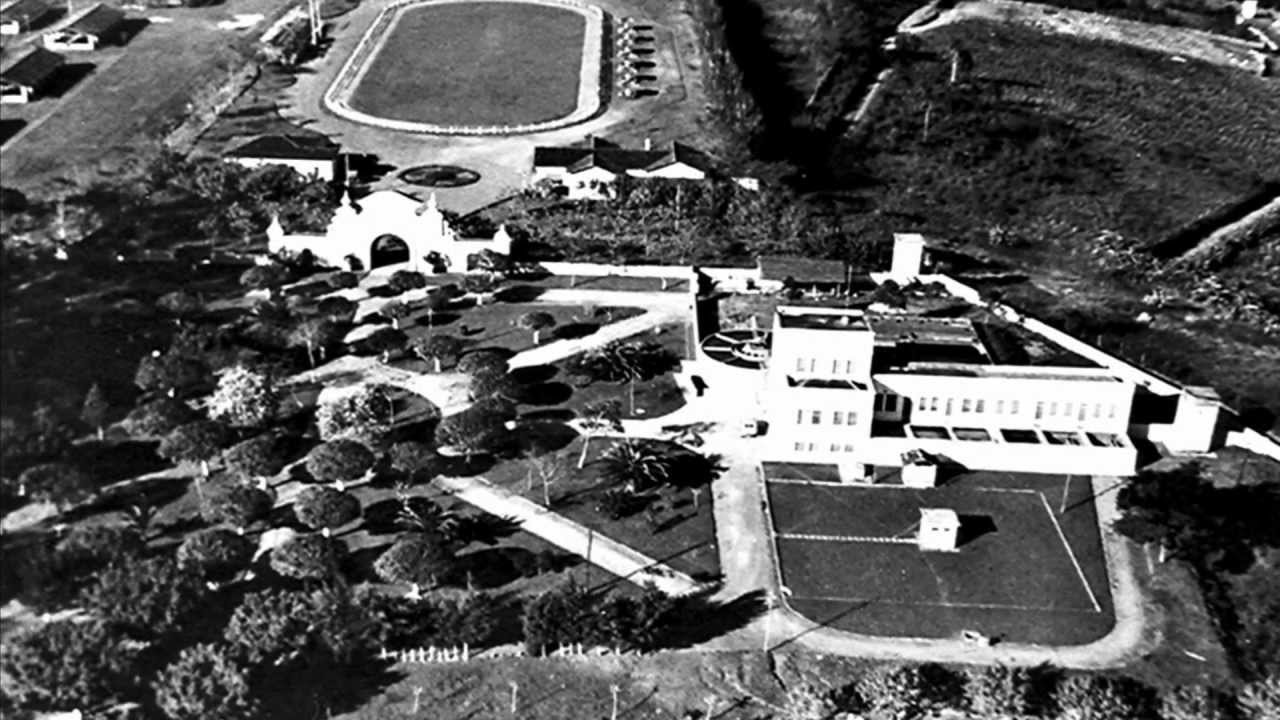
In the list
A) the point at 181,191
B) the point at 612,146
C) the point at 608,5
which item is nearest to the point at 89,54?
the point at 181,191

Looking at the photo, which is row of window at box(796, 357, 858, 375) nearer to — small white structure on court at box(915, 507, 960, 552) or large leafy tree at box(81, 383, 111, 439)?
small white structure on court at box(915, 507, 960, 552)

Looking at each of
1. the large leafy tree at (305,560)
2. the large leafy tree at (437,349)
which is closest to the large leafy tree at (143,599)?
the large leafy tree at (305,560)

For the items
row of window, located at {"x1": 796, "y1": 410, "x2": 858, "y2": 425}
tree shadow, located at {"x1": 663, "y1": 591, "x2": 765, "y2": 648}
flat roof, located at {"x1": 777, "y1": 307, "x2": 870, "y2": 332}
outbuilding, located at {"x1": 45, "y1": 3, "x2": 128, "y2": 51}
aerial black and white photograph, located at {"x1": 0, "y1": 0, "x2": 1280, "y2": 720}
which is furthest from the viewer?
outbuilding, located at {"x1": 45, "y1": 3, "x2": 128, "y2": 51}

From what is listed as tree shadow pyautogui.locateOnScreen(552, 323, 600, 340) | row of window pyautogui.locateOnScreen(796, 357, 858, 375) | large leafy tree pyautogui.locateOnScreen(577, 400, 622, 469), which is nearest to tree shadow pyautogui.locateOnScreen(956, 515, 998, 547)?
row of window pyautogui.locateOnScreen(796, 357, 858, 375)

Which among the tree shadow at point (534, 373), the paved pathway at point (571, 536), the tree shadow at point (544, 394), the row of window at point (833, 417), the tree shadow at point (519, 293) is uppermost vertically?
the row of window at point (833, 417)

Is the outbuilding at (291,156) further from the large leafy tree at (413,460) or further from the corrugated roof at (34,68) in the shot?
the large leafy tree at (413,460)

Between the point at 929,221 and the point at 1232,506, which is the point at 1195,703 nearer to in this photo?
the point at 1232,506
